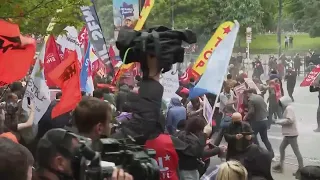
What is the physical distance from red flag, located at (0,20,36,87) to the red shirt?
6.53 ft

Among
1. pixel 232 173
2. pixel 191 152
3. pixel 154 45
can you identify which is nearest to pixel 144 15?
pixel 191 152

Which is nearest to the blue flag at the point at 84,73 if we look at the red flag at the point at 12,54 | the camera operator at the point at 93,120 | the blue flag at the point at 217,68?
the blue flag at the point at 217,68

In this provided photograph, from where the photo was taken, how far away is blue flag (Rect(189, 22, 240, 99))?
8.73 m

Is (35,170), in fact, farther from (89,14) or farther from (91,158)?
(89,14)

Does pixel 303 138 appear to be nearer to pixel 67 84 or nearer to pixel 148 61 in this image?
pixel 67 84

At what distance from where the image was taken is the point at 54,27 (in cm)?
940

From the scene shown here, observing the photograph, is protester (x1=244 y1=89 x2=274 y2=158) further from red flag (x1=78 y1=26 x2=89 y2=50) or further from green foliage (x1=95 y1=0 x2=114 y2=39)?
green foliage (x1=95 y1=0 x2=114 y2=39)

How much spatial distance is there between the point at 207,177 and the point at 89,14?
21.8 ft

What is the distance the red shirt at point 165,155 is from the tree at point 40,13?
12.9ft

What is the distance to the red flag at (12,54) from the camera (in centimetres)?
591

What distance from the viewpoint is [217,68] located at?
888 centimetres

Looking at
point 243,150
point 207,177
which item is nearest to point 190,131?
point 243,150

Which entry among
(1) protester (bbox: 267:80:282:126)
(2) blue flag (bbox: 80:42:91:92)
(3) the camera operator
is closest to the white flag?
(2) blue flag (bbox: 80:42:91:92)

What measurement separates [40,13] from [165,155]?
4811 mm
